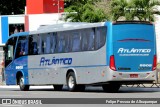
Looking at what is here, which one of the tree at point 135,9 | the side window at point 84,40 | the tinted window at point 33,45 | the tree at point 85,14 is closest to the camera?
the side window at point 84,40

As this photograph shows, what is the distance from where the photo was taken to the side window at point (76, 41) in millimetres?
29172

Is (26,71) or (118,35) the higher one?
(118,35)

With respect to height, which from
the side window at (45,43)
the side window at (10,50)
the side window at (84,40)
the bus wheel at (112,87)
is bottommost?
the bus wheel at (112,87)

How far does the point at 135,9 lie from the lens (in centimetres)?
4662

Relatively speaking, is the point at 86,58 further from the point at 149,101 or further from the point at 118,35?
the point at 149,101

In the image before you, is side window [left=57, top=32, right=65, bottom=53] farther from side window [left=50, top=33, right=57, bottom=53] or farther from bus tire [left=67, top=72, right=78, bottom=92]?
bus tire [left=67, top=72, right=78, bottom=92]

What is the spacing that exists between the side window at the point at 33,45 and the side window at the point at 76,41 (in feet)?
10.5

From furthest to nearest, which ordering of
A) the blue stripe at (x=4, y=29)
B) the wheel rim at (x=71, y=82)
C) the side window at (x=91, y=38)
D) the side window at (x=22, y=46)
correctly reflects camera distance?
1. the blue stripe at (x=4, y=29)
2. the side window at (x=22, y=46)
3. the wheel rim at (x=71, y=82)
4. the side window at (x=91, y=38)

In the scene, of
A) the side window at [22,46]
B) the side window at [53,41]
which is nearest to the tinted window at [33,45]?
the side window at [22,46]

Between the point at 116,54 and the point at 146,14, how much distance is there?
19642mm

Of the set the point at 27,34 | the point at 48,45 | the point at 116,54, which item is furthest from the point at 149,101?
the point at 27,34

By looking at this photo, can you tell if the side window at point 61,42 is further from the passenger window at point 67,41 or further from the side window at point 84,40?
the side window at point 84,40

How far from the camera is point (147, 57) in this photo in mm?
27938


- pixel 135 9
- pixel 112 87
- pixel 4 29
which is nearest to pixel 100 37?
pixel 112 87
